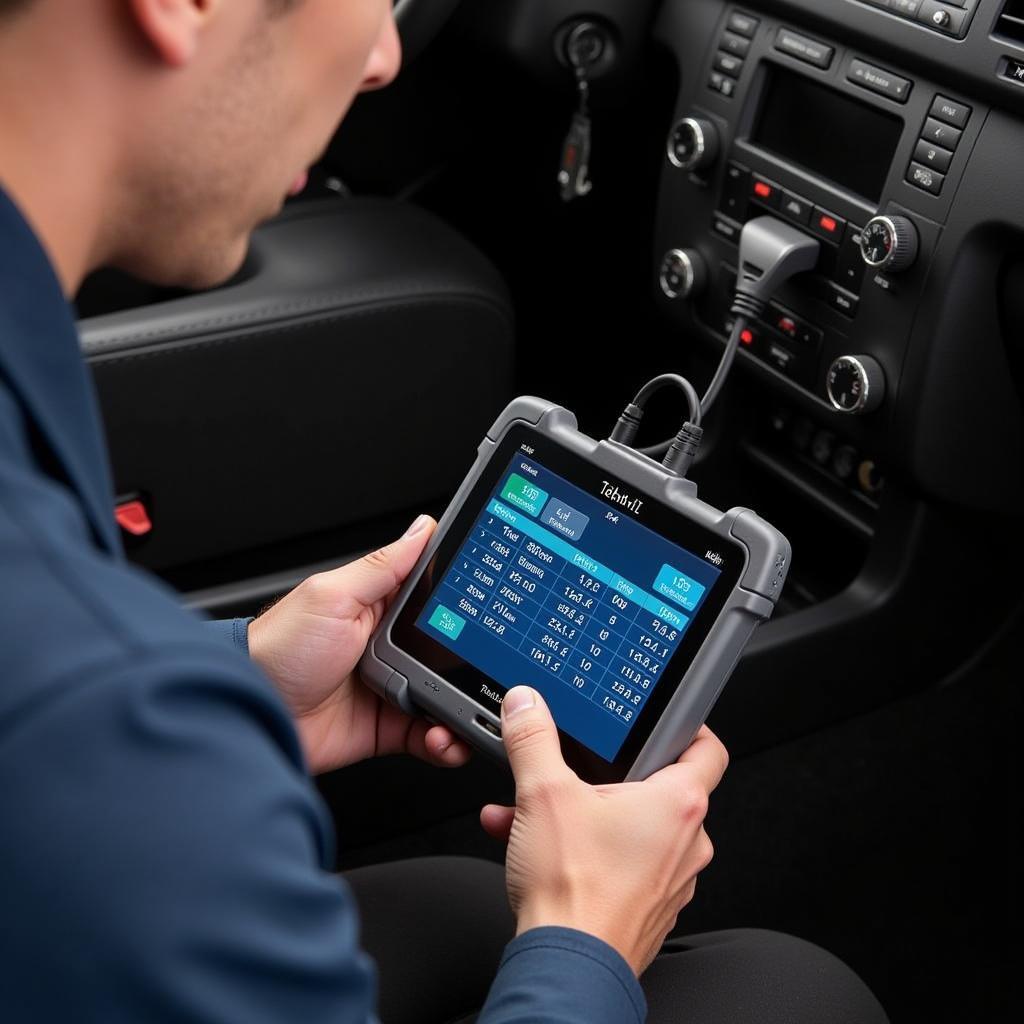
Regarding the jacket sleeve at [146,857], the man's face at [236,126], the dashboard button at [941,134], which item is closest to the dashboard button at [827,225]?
the dashboard button at [941,134]

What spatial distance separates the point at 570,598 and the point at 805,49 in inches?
22.4

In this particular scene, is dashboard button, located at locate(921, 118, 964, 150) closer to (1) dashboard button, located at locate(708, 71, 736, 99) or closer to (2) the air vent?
(2) the air vent

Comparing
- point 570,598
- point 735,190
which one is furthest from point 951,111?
point 570,598

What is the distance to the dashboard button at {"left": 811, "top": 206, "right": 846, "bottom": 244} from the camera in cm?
120

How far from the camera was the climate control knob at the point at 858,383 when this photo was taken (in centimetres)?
120

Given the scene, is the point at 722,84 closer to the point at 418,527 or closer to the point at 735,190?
the point at 735,190

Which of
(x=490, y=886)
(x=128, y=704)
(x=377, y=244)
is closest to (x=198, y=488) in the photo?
(x=377, y=244)

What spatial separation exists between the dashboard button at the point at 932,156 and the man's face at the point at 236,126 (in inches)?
22.9

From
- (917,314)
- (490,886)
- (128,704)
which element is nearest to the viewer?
(128,704)

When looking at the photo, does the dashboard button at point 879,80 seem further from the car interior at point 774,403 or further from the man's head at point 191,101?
the man's head at point 191,101

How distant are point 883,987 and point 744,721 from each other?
0.28 meters

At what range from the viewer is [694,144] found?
4.31ft

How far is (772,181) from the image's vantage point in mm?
1269

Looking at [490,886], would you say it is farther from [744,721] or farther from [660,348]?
[660,348]
